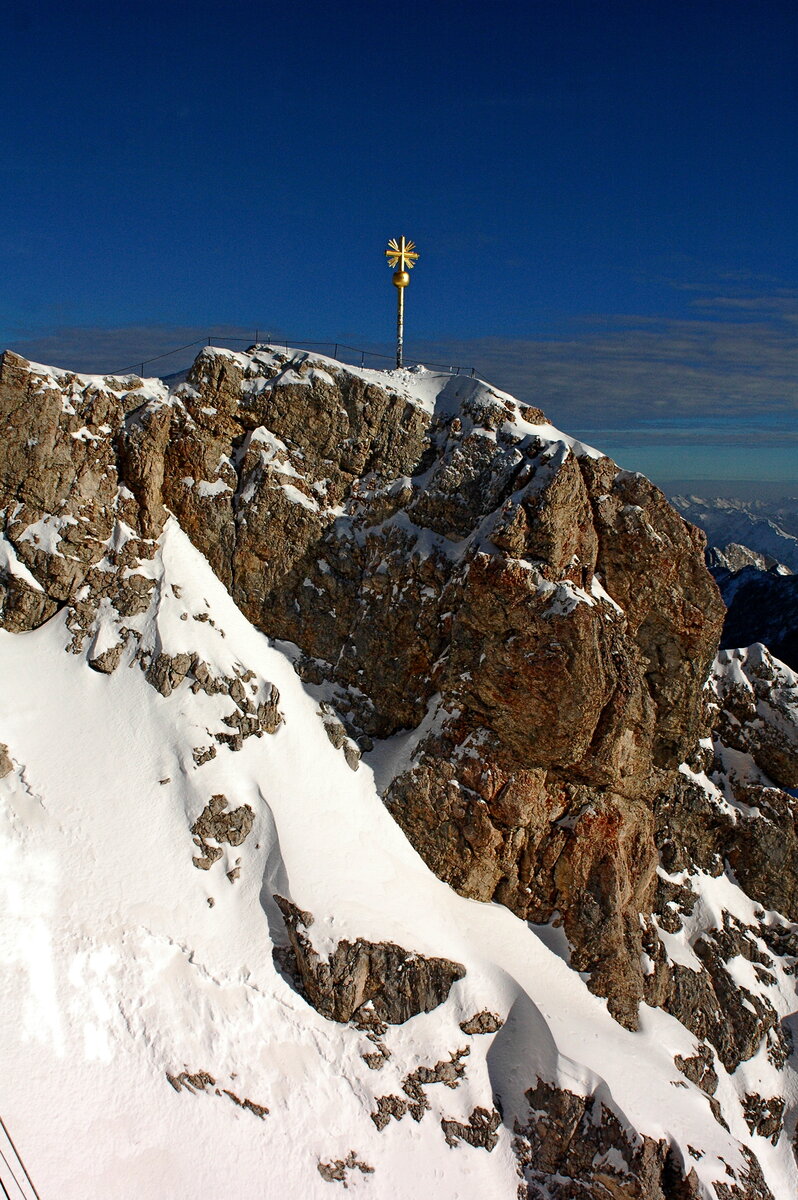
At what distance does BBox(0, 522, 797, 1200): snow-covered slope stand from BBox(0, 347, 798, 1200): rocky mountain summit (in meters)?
0.29

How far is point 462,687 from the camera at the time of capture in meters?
36.4

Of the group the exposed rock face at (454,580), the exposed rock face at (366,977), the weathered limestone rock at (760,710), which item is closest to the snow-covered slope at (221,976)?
the exposed rock face at (366,977)

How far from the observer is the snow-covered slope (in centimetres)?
2486

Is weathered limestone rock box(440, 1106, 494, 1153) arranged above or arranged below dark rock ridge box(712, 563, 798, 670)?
above

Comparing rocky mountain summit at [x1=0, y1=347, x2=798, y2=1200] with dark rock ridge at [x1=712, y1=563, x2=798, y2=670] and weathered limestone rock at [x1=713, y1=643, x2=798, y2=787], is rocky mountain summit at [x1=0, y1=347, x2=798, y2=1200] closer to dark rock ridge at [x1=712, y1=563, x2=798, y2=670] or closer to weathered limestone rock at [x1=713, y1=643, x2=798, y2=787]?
weathered limestone rock at [x1=713, y1=643, x2=798, y2=787]

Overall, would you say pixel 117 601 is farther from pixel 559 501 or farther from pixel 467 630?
pixel 559 501

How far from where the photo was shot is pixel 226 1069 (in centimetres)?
2694

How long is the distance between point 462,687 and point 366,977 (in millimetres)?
13845

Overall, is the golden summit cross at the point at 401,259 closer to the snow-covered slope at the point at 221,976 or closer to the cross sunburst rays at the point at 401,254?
Answer: the cross sunburst rays at the point at 401,254

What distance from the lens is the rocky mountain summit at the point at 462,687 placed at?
3042cm

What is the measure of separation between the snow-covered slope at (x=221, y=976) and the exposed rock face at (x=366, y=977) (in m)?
0.52

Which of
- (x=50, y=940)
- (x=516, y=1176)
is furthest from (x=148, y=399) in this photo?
(x=516, y=1176)

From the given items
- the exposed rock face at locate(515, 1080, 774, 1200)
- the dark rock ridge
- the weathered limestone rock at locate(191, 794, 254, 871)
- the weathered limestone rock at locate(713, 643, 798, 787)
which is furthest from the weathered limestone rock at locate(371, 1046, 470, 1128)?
the dark rock ridge

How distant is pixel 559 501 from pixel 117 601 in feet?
74.6
